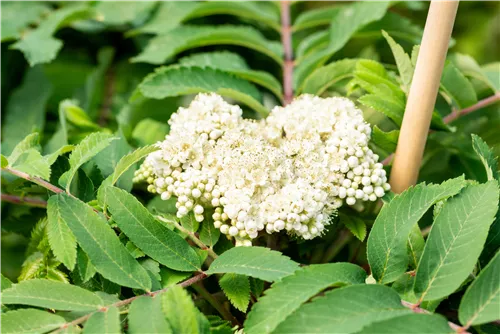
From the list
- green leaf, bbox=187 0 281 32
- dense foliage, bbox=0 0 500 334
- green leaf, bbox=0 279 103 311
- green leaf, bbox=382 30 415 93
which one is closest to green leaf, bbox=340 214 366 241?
dense foliage, bbox=0 0 500 334

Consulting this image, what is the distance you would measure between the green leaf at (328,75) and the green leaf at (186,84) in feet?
0.31

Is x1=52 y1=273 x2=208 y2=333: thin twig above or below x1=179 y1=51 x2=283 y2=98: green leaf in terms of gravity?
below

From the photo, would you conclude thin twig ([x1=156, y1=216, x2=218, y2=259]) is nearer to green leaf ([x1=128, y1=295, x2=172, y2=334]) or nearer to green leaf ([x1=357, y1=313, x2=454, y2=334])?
green leaf ([x1=128, y1=295, x2=172, y2=334])

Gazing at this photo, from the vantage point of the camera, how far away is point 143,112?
1.09 m

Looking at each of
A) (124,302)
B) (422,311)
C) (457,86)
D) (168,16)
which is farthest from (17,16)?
(422,311)

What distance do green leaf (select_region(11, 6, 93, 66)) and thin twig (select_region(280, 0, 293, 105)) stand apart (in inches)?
16.6

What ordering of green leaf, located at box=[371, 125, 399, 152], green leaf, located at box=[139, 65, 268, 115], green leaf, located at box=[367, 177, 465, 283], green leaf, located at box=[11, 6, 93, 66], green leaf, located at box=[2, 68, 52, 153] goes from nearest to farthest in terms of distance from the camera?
green leaf, located at box=[367, 177, 465, 283]
green leaf, located at box=[371, 125, 399, 152]
green leaf, located at box=[139, 65, 268, 115]
green leaf, located at box=[11, 6, 93, 66]
green leaf, located at box=[2, 68, 52, 153]

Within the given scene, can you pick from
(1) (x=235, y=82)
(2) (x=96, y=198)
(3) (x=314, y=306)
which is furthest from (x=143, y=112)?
(3) (x=314, y=306)

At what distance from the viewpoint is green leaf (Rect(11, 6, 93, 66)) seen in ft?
3.33

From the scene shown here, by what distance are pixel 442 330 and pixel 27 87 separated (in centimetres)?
103

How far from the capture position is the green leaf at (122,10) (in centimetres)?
115

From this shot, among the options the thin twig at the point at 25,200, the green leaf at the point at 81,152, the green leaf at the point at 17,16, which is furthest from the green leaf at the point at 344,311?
the green leaf at the point at 17,16

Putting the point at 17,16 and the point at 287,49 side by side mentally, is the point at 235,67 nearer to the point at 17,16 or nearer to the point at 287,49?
the point at 287,49

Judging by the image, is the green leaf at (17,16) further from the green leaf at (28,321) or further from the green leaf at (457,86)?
the green leaf at (457,86)
